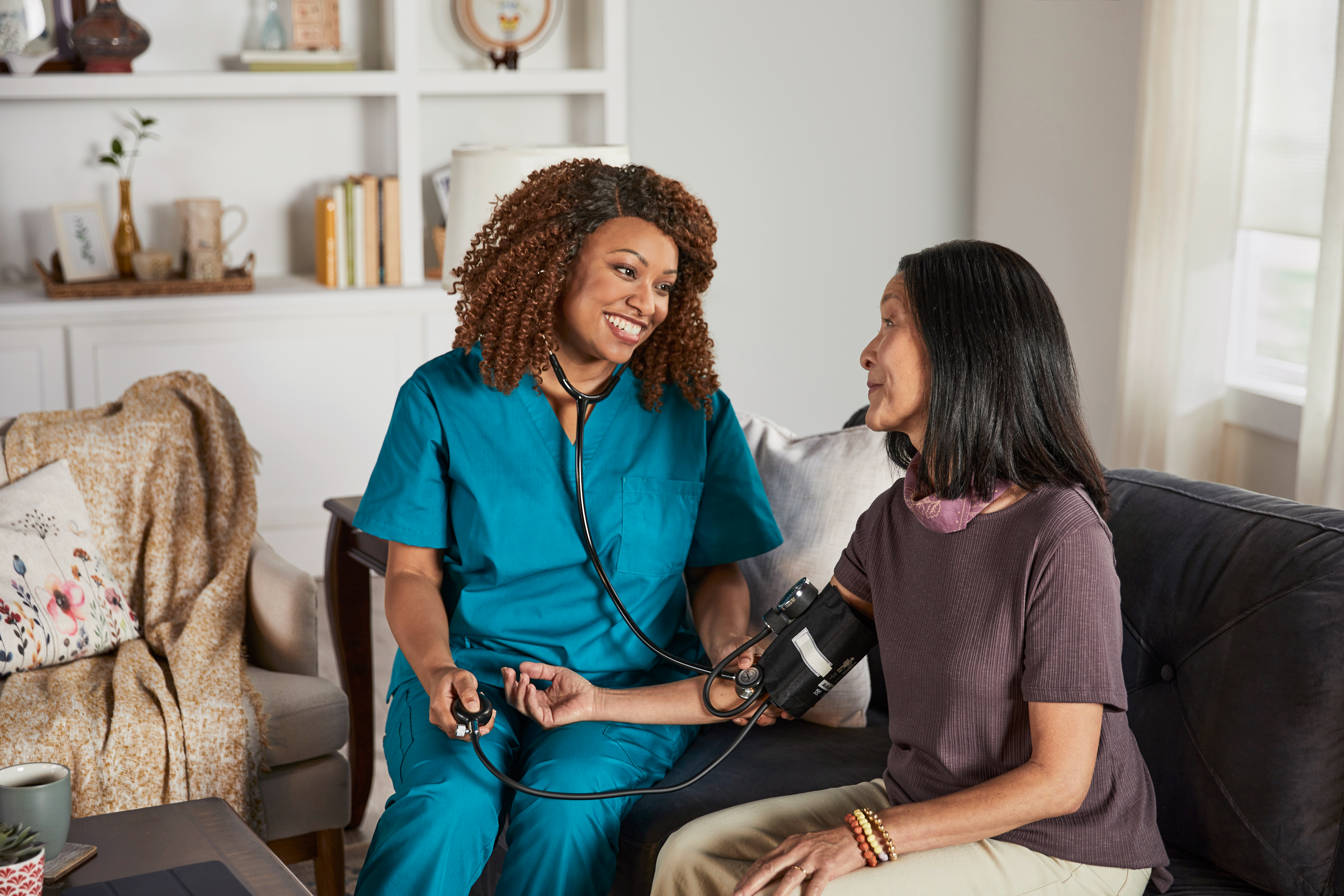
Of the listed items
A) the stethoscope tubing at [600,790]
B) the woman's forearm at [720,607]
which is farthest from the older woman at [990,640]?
the woman's forearm at [720,607]

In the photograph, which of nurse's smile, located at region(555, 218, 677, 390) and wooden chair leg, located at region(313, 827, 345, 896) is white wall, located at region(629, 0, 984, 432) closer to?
nurse's smile, located at region(555, 218, 677, 390)

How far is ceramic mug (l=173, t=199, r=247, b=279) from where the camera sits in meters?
3.45

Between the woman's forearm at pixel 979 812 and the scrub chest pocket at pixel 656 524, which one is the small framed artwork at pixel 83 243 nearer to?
the scrub chest pocket at pixel 656 524

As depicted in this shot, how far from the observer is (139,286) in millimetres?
3379

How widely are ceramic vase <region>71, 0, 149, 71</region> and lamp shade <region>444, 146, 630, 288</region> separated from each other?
64.2 inches

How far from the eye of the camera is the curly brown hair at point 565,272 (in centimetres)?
164

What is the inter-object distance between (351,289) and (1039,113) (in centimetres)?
209

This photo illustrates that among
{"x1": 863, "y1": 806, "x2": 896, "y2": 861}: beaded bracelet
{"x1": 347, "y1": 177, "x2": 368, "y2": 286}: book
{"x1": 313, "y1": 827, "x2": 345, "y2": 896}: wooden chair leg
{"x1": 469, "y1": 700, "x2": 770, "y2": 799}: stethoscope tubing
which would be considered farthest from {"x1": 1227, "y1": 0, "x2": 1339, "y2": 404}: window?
{"x1": 347, "y1": 177, "x2": 368, "y2": 286}: book

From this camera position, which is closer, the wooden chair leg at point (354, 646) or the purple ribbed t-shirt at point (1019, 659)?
the purple ribbed t-shirt at point (1019, 659)

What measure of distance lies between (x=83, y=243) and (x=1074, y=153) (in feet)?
9.14

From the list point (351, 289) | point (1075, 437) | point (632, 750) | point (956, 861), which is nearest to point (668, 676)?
point (632, 750)

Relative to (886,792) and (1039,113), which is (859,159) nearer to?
(1039,113)

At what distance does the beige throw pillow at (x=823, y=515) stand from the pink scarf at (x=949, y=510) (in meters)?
0.41

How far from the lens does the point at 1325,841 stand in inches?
50.5
